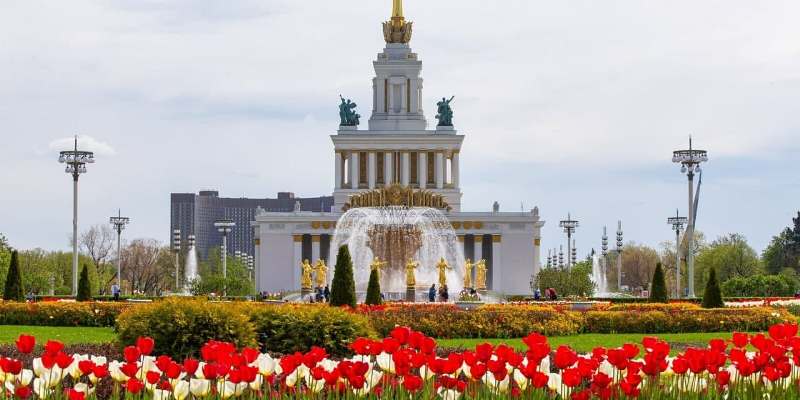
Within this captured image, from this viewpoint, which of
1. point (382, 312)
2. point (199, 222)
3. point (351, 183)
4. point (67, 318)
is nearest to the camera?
point (382, 312)

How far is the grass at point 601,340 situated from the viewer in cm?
2147

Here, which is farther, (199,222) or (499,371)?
(199,222)

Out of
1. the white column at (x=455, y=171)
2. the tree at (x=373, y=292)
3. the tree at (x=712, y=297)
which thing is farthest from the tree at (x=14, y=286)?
the white column at (x=455, y=171)

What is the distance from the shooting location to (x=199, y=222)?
7844 inches

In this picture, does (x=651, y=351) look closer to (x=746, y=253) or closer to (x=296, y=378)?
(x=296, y=378)

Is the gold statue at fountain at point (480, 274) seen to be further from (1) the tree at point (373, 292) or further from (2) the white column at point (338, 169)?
(2) the white column at point (338, 169)

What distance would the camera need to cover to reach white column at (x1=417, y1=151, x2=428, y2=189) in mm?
81062

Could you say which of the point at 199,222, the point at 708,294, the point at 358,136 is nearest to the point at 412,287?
the point at 708,294

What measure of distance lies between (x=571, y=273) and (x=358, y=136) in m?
24.6

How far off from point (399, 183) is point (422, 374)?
67543 millimetres

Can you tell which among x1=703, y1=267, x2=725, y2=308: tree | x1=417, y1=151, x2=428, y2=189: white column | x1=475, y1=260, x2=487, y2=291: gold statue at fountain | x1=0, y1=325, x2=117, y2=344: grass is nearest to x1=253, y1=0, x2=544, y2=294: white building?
x1=417, y1=151, x2=428, y2=189: white column

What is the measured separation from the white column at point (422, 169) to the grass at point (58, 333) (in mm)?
53615

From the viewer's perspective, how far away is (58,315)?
28781mm

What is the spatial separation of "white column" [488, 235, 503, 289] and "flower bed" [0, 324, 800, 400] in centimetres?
6679
